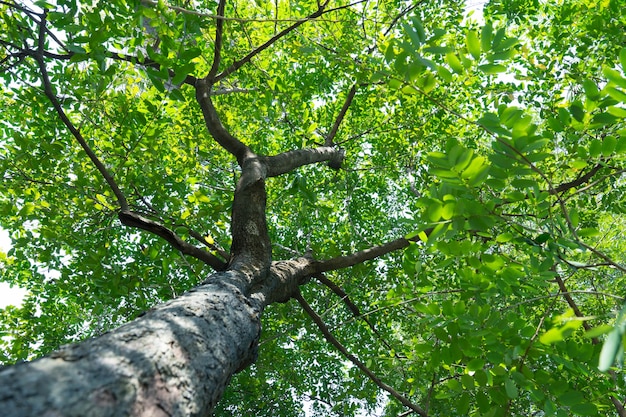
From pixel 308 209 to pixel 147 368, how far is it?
4109 millimetres

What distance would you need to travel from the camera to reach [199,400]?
143 centimetres

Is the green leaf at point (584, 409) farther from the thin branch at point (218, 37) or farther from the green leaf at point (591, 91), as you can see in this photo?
the thin branch at point (218, 37)

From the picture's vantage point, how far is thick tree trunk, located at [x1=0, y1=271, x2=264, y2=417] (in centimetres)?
95

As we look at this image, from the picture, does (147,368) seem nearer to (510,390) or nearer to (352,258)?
(510,390)

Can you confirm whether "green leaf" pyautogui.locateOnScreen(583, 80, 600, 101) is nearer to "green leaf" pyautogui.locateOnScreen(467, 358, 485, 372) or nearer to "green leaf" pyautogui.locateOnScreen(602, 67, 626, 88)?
"green leaf" pyautogui.locateOnScreen(602, 67, 626, 88)

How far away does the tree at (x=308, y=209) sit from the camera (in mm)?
1628

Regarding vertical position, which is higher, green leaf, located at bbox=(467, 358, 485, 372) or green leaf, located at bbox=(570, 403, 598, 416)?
green leaf, located at bbox=(467, 358, 485, 372)

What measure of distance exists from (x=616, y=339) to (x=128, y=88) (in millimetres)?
5216

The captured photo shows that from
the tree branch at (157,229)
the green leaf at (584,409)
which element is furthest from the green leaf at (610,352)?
the tree branch at (157,229)

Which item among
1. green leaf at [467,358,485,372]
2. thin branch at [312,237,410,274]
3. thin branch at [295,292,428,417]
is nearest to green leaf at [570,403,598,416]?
green leaf at [467,358,485,372]

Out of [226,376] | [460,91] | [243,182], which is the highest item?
[460,91]

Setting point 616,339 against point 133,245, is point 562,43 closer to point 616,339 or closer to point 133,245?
point 616,339

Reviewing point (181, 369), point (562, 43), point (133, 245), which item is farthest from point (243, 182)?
point (133, 245)

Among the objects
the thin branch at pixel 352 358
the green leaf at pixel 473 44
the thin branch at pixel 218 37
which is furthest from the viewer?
the thin branch at pixel 352 358
